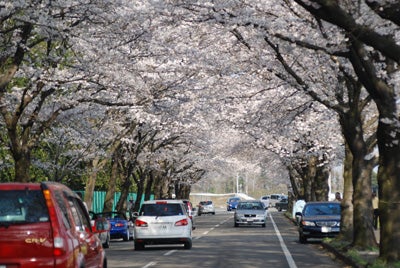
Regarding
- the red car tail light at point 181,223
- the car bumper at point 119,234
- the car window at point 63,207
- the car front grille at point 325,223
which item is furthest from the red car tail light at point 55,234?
the car bumper at point 119,234

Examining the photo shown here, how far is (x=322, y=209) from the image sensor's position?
3184cm

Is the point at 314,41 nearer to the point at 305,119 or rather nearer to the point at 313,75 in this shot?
the point at 313,75

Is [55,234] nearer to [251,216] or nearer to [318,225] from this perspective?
[318,225]

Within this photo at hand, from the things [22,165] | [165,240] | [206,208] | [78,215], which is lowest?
[165,240]

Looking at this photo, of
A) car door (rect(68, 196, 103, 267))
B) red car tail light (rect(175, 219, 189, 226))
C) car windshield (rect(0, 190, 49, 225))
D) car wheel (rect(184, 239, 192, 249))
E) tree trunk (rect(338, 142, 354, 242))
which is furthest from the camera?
tree trunk (rect(338, 142, 354, 242))

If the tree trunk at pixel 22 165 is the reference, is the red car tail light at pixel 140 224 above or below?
below

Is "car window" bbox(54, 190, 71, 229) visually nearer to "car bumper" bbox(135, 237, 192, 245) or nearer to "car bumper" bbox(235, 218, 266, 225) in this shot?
"car bumper" bbox(135, 237, 192, 245)

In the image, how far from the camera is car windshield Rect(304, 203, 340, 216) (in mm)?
31375

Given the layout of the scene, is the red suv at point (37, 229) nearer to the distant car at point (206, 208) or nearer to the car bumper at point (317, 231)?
the car bumper at point (317, 231)

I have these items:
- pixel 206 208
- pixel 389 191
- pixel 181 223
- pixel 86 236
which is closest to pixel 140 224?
pixel 181 223

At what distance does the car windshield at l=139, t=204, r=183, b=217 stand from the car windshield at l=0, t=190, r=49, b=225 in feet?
53.4

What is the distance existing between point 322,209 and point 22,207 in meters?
23.8

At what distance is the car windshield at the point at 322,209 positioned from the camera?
3138cm

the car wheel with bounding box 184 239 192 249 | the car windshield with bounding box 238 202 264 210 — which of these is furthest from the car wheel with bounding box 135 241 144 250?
the car windshield with bounding box 238 202 264 210
